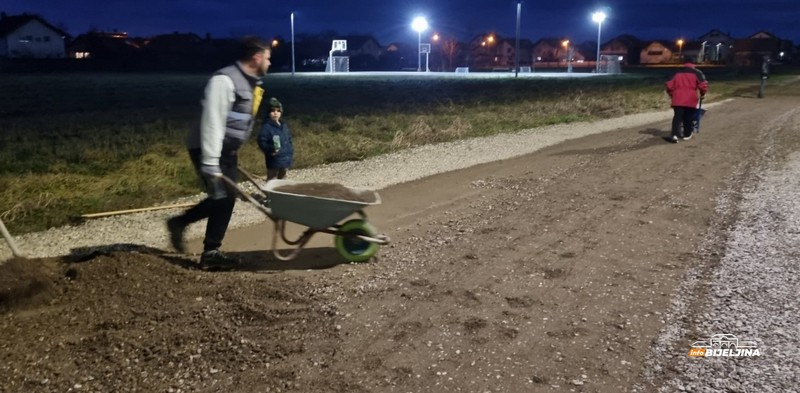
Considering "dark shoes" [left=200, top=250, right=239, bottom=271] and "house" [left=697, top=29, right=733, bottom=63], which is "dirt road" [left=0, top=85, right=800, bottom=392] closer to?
"dark shoes" [left=200, top=250, right=239, bottom=271]

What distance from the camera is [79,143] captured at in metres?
12.3

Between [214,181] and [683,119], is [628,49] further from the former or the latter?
[214,181]

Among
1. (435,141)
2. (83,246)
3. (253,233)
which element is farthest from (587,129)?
(83,246)

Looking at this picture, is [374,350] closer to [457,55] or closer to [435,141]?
[435,141]

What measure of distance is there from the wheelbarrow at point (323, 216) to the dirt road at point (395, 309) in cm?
17

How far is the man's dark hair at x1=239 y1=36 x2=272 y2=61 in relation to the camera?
500cm

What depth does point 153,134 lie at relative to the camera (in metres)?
14.0

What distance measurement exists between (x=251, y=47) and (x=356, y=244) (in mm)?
1847

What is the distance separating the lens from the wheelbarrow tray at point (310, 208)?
5.10 metres

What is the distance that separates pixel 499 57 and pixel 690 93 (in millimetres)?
100124

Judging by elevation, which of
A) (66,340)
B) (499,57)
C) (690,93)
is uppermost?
(499,57)

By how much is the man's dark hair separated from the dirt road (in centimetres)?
177

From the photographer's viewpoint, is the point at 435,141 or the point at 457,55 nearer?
the point at 435,141

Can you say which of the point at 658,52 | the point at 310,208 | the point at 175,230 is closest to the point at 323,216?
the point at 310,208
